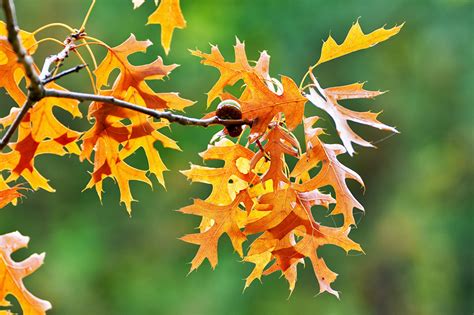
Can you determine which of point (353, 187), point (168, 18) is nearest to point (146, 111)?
point (168, 18)

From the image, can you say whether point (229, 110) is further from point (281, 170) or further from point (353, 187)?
point (353, 187)

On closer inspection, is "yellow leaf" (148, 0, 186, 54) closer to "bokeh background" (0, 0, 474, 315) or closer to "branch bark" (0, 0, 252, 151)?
"branch bark" (0, 0, 252, 151)

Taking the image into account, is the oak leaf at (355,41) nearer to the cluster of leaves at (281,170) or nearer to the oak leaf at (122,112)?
the cluster of leaves at (281,170)

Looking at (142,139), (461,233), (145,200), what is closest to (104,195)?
(145,200)

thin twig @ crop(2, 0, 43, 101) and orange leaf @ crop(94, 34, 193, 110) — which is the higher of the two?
thin twig @ crop(2, 0, 43, 101)

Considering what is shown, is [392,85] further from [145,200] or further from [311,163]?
[311,163]

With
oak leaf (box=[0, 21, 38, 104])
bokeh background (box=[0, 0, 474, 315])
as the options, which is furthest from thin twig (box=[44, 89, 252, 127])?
bokeh background (box=[0, 0, 474, 315])

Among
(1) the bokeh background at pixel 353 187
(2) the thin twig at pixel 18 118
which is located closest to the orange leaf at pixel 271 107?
(2) the thin twig at pixel 18 118
